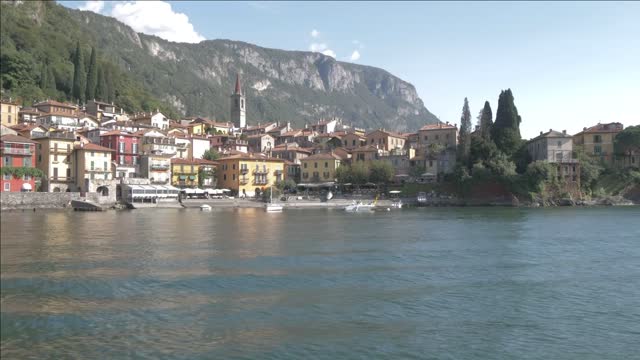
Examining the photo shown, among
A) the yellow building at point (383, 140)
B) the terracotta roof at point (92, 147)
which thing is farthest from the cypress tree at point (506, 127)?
the terracotta roof at point (92, 147)

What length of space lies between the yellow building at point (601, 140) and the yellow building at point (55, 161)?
5973cm

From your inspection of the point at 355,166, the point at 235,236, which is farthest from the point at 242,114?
the point at 235,236

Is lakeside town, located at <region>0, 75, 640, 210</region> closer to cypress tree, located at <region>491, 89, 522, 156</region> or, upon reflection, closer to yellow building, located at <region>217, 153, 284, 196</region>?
yellow building, located at <region>217, 153, 284, 196</region>

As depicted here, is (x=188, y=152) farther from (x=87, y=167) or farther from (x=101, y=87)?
(x=101, y=87)

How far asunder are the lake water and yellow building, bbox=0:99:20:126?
46739mm

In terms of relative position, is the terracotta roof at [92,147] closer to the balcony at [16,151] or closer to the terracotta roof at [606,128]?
the balcony at [16,151]

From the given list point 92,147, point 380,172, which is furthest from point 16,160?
point 380,172

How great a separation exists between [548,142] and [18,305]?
67370 millimetres

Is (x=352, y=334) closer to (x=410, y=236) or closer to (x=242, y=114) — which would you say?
(x=410, y=236)

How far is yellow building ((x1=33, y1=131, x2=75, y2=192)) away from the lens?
59094 millimetres

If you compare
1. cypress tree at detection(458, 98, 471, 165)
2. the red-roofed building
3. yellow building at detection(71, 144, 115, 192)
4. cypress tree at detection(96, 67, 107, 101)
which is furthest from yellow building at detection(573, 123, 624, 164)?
cypress tree at detection(96, 67, 107, 101)

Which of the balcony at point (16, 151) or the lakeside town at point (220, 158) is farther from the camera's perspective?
the lakeside town at point (220, 158)

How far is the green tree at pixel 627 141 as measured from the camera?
233 feet

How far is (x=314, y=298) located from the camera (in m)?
17.5
